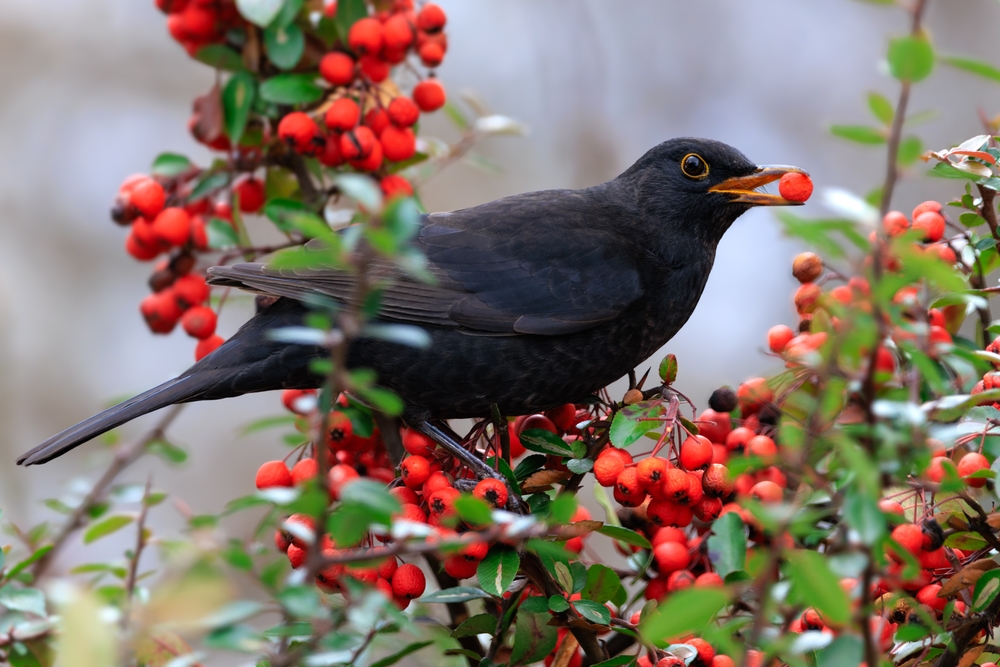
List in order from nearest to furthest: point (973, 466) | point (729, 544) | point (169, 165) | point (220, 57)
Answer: point (729, 544) → point (973, 466) → point (220, 57) → point (169, 165)

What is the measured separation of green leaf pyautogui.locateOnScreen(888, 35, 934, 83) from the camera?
0.99 meters

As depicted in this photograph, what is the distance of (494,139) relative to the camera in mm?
6637

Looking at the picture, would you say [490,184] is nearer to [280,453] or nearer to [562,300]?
[280,453]

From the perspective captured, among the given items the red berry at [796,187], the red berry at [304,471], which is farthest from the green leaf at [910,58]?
the red berry at [796,187]

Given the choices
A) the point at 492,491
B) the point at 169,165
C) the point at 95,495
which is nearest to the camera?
the point at 95,495

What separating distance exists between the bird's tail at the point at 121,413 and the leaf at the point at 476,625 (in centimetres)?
114

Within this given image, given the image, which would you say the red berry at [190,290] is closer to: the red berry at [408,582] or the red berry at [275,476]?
the red berry at [275,476]

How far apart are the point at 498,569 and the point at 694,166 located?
166 centimetres

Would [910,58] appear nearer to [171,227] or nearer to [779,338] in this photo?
[779,338]

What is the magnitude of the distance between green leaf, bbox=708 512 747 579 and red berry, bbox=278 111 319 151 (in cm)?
152

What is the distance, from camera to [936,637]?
5.31 feet

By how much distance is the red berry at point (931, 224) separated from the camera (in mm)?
2082

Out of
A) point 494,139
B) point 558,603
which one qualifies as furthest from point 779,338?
point 494,139

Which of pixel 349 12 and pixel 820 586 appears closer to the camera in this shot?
pixel 820 586
